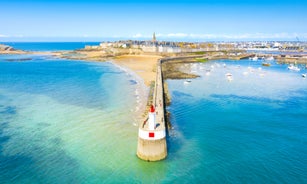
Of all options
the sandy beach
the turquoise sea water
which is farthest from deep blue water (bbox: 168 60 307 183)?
the sandy beach

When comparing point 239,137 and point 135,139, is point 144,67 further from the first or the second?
point 135,139

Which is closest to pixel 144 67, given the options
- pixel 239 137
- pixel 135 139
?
pixel 239 137

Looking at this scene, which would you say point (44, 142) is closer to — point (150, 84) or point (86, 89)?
point (86, 89)

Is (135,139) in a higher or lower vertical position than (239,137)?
higher

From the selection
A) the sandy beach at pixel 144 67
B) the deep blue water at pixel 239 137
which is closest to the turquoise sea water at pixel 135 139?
the deep blue water at pixel 239 137

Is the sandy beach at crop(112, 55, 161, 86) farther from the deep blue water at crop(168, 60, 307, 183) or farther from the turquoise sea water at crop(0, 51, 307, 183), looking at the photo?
the turquoise sea water at crop(0, 51, 307, 183)

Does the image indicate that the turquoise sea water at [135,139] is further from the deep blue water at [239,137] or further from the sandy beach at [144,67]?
the sandy beach at [144,67]

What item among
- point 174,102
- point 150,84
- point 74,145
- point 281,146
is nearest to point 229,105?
point 174,102

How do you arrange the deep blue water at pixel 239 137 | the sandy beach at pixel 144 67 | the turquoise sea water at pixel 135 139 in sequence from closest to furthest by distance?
the turquoise sea water at pixel 135 139
the deep blue water at pixel 239 137
the sandy beach at pixel 144 67

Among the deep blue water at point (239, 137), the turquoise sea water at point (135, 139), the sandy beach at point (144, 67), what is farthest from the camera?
the sandy beach at point (144, 67)
